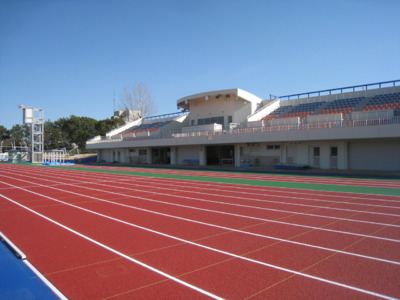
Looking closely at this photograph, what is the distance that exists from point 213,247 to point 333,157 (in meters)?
22.4

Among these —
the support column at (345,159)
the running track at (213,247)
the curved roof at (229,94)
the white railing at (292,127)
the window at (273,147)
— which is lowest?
the running track at (213,247)

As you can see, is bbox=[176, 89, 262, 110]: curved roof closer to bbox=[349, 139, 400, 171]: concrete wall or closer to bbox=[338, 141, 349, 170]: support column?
bbox=[338, 141, 349, 170]: support column

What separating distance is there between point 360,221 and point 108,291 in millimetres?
6221

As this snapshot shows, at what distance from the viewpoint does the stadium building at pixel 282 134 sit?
22614mm

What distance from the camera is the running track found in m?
3.82

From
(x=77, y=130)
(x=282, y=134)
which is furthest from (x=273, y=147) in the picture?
(x=77, y=130)

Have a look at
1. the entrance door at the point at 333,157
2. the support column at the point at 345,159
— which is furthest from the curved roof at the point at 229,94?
the support column at the point at 345,159

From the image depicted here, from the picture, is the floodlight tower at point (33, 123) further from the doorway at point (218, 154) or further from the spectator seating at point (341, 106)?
the spectator seating at point (341, 106)

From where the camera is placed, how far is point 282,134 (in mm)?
26156

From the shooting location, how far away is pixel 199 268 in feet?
14.6

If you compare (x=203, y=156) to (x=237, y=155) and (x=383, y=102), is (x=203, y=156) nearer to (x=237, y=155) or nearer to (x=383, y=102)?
(x=237, y=155)

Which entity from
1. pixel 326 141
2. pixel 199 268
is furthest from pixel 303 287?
pixel 326 141

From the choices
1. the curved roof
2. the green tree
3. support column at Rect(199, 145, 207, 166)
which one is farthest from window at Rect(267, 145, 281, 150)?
the green tree

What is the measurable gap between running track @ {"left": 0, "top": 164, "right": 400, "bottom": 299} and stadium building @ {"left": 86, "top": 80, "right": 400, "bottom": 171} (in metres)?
14.5
